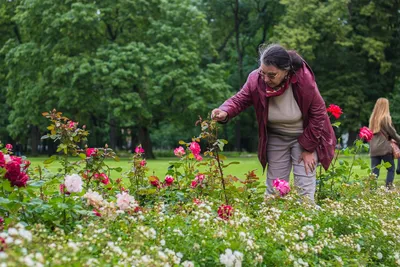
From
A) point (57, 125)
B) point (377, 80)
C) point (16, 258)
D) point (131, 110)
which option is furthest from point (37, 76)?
point (16, 258)

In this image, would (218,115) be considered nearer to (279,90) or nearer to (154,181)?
(279,90)

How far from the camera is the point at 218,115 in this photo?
16.5 ft

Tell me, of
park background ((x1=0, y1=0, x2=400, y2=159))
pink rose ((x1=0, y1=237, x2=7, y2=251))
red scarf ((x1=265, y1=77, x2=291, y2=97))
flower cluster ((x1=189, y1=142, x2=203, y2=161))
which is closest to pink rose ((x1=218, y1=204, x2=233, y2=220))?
red scarf ((x1=265, y1=77, x2=291, y2=97))

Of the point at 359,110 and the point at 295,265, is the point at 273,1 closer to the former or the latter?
the point at 359,110

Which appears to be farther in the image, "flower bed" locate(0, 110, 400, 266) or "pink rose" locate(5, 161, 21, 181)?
"pink rose" locate(5, 161, 21, 181)

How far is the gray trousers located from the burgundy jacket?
0.43ft

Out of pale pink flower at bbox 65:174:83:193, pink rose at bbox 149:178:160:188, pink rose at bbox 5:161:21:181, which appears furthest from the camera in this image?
pink rose at bbox 149:178:160:188

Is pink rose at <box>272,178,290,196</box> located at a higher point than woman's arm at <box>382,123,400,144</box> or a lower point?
lower

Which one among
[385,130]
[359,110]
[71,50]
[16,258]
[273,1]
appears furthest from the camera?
[273,1]

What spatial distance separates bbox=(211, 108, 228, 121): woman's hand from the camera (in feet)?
16.4

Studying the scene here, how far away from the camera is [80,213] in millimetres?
3889

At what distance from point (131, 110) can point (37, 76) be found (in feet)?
21.3

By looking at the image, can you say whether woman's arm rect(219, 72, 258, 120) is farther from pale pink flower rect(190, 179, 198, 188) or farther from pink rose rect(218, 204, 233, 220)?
pink rose rect(218, 204, 233, 220)

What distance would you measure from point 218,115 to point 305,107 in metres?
0.85
